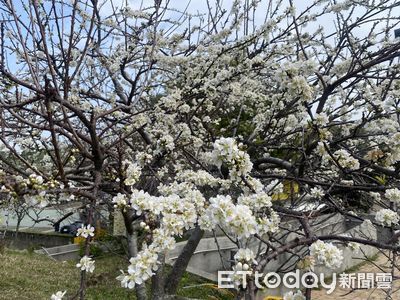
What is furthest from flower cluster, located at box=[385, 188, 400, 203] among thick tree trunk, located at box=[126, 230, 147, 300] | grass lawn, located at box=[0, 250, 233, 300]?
grass lawn, located at box=[0, 250, 233, 300]

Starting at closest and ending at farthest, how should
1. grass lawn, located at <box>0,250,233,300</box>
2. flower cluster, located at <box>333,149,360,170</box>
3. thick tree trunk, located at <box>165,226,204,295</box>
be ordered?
flower cluster, located at <box>333,149,360,170</box> < thick tree trunk, located at <box>165,226,204,295</box> < grass lawn, located at <box>0,250,233,300</box>

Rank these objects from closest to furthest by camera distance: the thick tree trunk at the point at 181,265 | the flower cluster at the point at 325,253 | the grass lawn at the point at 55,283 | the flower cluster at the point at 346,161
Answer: the flower cluster at the point at 325,253
the flower cluster at the point at 346,161
the thick tree trunk at the point at 181,265
the grass lawn at the point at 55,283

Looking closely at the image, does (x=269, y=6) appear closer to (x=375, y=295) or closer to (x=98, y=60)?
(x=98, y=60)

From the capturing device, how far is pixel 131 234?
292cm

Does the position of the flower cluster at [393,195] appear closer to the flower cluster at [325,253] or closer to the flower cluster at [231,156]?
the flower cluster at [325,253]

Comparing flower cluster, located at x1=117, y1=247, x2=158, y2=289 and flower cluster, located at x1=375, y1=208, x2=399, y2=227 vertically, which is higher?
flower cluster, located at x1=375, y1=208, x2=399, y2=227

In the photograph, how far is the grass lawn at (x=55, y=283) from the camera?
5730 millimetres

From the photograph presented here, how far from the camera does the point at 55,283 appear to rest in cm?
636

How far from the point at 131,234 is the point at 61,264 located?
5984mm

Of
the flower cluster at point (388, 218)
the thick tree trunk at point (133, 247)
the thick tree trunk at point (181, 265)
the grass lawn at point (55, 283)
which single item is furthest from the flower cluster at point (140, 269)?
the grass lawn at point (55, 283)

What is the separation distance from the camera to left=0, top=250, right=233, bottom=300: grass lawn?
18.8 feet

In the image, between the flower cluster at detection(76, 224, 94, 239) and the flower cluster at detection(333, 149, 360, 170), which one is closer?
the flower cluster at detection(76, 224, 94, 239)

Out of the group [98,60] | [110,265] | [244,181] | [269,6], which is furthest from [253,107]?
[110,265]

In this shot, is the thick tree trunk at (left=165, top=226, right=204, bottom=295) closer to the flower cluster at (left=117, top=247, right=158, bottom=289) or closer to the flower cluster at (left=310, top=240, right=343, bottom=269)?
the flower cluster at (left=310, top=240, right=343, bottom=269)
